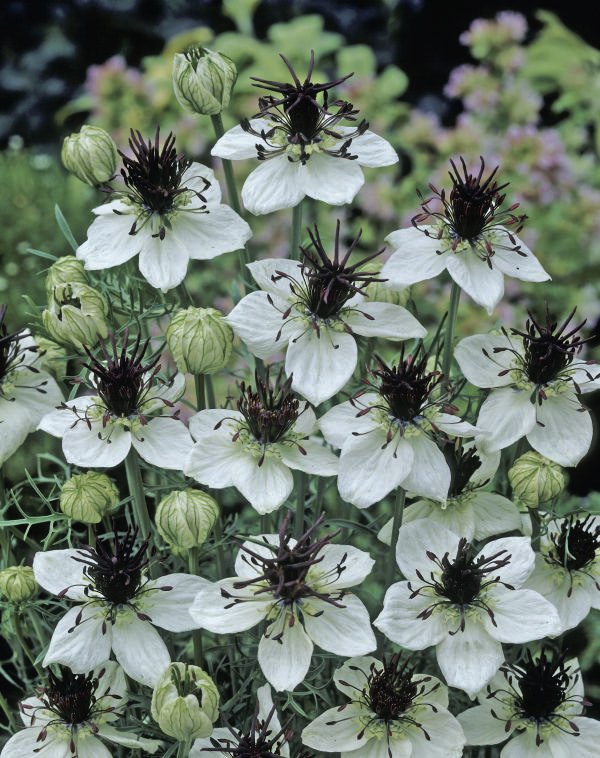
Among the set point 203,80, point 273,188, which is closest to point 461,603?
point 273,188

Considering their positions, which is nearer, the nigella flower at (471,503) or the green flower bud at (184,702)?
the green flower bud at (184,702)

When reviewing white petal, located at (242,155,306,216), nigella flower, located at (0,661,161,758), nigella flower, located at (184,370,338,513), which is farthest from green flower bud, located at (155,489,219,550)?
white petal, located at (242,155,306,216)

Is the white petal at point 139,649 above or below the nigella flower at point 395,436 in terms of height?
below

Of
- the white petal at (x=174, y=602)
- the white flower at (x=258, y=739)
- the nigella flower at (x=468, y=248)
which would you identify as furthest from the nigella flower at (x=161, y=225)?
the white flower at (x=258, y=739)

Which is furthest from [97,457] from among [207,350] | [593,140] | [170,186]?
[593,140]

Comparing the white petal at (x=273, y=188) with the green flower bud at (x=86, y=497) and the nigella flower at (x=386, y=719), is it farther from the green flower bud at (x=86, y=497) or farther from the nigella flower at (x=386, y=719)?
the nigella flower at (x=386, y=719)

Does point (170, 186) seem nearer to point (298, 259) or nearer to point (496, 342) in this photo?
point (298, 259)

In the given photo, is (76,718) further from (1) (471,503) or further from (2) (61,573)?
(1) (471,503)
